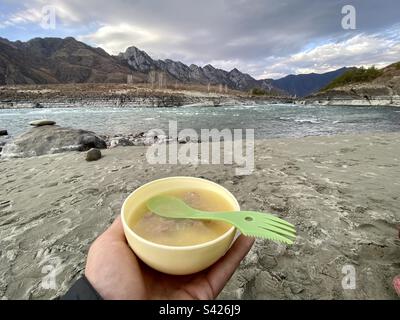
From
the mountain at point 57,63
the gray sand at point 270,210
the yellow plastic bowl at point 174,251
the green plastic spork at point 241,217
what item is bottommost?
the gray sand at point 270,210

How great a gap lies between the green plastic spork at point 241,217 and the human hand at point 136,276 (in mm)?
253

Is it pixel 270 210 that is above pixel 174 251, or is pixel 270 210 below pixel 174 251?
below

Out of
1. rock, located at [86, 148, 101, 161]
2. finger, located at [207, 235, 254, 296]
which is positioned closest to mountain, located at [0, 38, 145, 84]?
rock, located at [86, 148, 101, 161]

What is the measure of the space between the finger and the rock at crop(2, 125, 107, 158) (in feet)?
25.7

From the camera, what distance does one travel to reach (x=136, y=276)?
44.3 inches

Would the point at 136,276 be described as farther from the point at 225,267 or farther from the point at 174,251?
the point at 225,267

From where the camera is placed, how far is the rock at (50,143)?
789 cm

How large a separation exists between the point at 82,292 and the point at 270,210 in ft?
8.07

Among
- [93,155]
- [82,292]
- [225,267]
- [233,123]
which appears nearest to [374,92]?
[233,123]

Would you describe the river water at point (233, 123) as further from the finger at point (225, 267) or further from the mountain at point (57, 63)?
the mountain at point (57, 63)

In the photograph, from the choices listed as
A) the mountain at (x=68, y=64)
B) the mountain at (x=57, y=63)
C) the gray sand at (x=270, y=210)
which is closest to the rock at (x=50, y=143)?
the gray sand at (x=270, y=210)

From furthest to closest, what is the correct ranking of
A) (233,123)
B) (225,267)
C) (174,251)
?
(233,123)
(225,267)
(174,251)

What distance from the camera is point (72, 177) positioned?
14.8 ft

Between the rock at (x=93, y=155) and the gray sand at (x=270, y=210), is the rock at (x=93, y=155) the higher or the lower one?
the higher one
